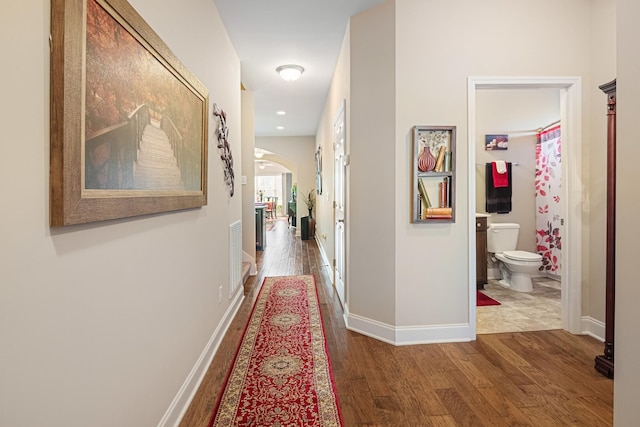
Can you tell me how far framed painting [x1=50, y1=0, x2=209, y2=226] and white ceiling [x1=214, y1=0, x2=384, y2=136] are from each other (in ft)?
4.47

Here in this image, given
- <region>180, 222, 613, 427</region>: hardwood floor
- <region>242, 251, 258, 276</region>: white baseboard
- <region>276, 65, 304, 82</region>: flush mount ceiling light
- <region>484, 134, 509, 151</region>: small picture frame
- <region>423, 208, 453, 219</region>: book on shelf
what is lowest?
<region>180, 222, 613, 427</region>: hardwood floor

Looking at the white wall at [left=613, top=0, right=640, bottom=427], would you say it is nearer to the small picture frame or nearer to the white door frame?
the white door frame

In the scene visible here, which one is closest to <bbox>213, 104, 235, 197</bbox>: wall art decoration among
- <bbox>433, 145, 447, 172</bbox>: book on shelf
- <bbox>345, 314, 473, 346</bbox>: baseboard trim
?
<bbox>433, 145, 447, 172</bbox>: book on shelf

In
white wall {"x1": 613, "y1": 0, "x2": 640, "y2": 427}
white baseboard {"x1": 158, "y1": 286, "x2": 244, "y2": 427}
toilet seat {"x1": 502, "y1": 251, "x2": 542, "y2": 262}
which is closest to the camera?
white wall {"x1": 613, "y1": 0, "x2": 640, "y2": 427}

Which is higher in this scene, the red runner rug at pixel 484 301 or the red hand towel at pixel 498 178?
the red hand towel at pixel 498 178

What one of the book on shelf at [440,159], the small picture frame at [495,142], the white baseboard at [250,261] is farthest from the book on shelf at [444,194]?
the white baseboard at [250,261]

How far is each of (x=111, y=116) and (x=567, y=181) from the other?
3.19 meters

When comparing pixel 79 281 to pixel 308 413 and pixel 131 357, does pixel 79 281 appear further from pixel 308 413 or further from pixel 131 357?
pixel 308 413

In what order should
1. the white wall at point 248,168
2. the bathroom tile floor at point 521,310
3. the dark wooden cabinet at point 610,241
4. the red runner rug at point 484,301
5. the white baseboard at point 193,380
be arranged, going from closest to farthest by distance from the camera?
1. the white baseboard at point 193,380
2. the dark wooden cabinet at point 610,241
3. the bathroom tile floor at point 521,310
4. the red runner rug at point 484,301
5. the white wall at point 248,168

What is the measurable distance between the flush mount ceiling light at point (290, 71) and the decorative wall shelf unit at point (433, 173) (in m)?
1.98

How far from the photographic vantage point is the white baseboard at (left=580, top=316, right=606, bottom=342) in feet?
8.38

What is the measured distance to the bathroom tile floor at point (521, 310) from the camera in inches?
112

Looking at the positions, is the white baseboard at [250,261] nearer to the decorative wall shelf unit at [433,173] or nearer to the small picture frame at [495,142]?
the decorative wall shelf unit at [433,173]

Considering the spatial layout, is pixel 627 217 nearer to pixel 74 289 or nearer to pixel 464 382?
pixel 464 382
